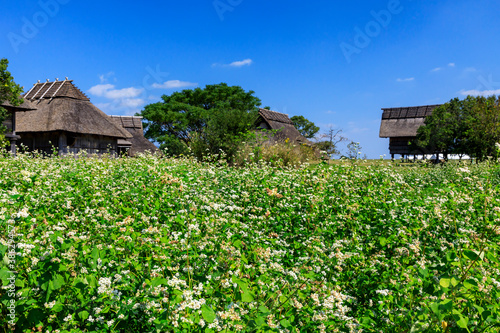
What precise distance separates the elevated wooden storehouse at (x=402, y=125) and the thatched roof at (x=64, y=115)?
36.8 metres

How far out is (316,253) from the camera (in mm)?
4094

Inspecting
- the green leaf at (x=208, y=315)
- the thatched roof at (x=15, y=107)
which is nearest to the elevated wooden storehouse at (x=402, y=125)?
the thatched roof at (x=15, y=107)

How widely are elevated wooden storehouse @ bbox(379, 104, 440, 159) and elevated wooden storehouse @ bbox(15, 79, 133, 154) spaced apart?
121 ft

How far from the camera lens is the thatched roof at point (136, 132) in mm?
45406

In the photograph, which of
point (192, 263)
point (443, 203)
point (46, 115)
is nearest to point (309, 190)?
point (443, 203)

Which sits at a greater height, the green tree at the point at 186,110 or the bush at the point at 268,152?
the green tree at the point at 186,110

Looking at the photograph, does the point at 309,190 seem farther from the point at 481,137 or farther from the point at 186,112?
the point at 186,112

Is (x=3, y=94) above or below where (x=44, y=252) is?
above

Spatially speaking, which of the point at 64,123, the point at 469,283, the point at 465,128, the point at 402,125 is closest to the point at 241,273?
the point at 469,283

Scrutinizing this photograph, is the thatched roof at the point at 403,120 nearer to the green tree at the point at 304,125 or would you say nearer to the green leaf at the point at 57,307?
the green tree at the point at 304,125

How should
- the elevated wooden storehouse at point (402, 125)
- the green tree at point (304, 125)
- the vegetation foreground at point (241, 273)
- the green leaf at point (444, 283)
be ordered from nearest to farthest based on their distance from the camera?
the green leaf at point (444, 283)
the vegetation foreground at point (241, 273)
the elevated wooden storehouse at point (402, 125)
the green tree at point (304, 125)

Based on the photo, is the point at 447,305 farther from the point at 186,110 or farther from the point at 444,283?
the point at 186,110

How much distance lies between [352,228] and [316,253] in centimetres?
179

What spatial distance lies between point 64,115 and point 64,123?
1.32 m
